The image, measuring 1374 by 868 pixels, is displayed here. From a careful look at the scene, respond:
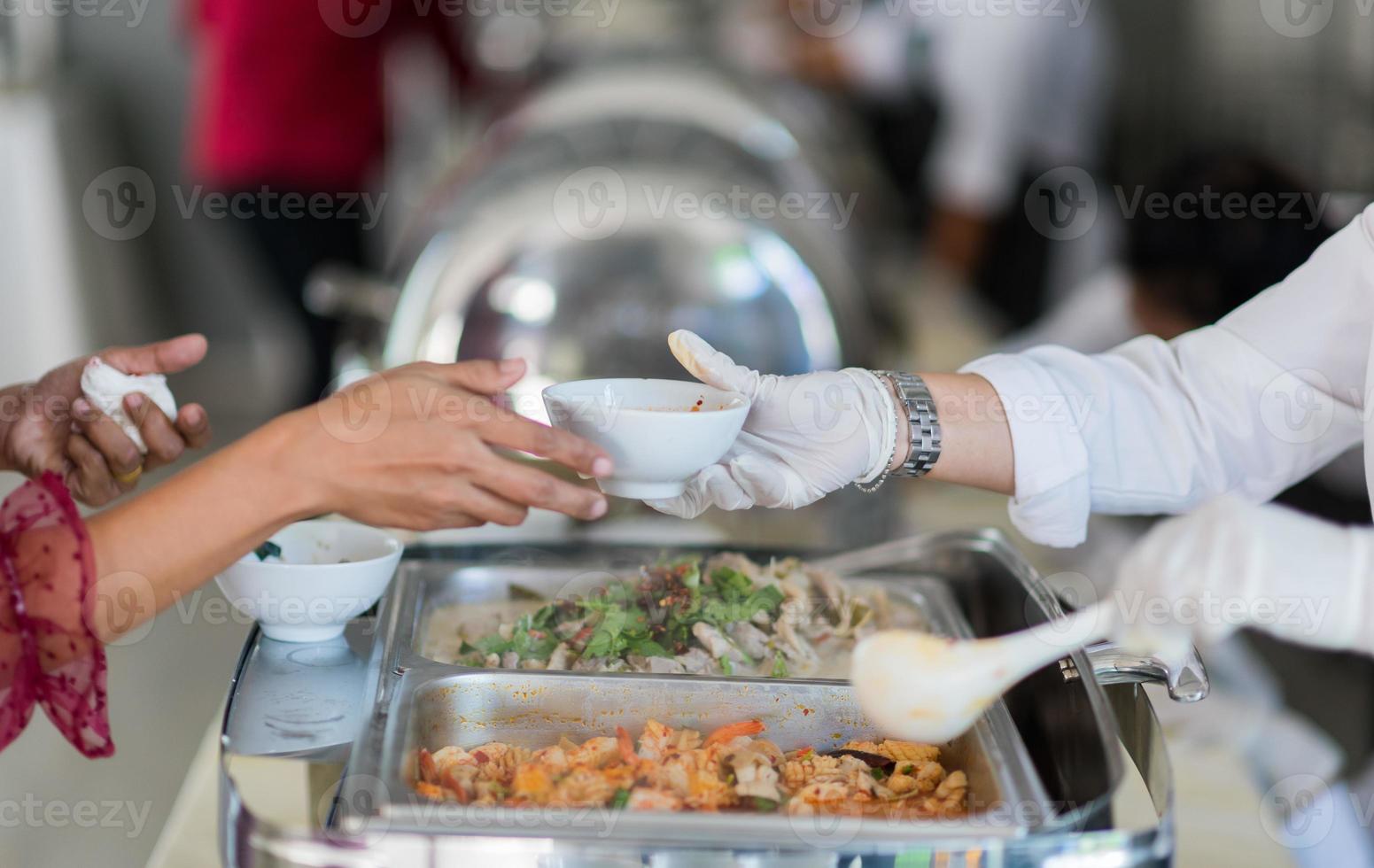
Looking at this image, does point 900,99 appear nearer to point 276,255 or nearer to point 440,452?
point 276,255

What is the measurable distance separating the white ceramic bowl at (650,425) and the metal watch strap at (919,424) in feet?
0.56

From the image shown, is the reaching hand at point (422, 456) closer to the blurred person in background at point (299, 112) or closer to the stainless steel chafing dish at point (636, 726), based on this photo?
the stainless steel chafing dish at point (636, 726)

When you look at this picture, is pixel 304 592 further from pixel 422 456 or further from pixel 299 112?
pixel 299 112

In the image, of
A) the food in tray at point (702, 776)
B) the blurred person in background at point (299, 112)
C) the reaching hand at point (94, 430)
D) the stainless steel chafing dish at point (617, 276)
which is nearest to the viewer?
the food in tray at point (702, 776)

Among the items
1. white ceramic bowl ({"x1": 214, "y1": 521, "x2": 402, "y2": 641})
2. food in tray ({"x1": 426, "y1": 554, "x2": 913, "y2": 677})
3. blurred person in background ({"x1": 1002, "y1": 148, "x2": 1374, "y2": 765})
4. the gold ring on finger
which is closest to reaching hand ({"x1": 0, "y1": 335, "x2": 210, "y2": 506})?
the gold ring on finger

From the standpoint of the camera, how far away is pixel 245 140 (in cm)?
283

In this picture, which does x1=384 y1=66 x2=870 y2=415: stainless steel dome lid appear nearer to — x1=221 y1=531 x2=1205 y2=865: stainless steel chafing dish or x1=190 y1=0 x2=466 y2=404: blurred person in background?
x1=221 y1=531 x2=1205 y2=865: stainless steel chafing dish

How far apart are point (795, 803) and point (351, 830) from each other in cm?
28

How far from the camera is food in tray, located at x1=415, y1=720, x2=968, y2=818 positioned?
79 centimetres

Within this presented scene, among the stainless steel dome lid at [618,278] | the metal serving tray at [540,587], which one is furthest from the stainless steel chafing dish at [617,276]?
the metal serving tray at [540,587]

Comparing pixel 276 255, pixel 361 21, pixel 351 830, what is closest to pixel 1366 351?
pixel 351 830

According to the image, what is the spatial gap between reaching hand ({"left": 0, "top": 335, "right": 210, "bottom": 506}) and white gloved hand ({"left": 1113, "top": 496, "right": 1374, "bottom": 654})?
0.76m

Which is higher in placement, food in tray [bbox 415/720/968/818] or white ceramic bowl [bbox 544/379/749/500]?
white ceramic bowl [bbox 544/379/749/500]

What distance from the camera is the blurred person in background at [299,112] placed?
276 cm
